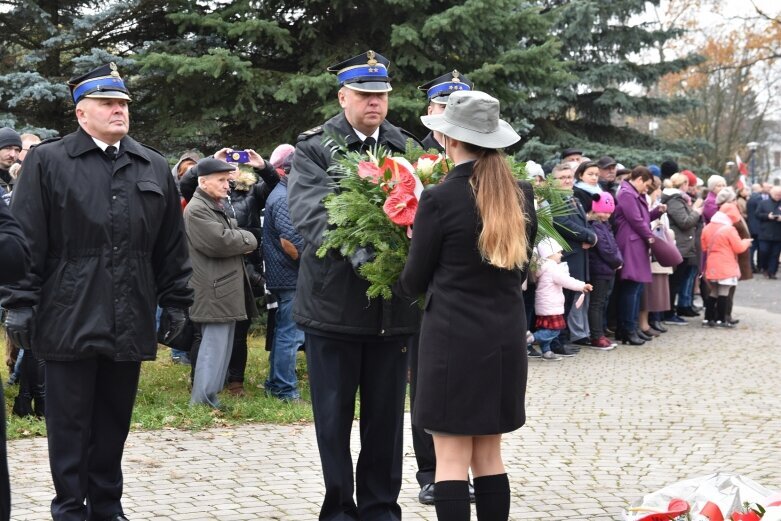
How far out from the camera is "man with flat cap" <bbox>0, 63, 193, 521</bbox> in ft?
16.8

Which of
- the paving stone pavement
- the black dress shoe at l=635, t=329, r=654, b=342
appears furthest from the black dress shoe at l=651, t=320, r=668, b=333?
the paving stone pavement

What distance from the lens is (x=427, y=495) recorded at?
604 cm

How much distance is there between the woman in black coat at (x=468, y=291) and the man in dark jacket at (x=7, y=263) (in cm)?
164

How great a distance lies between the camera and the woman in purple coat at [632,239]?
43.9 ft

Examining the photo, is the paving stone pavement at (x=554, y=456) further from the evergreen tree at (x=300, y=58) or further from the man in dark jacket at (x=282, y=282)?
the evergreen tree at (x=300, y=58)

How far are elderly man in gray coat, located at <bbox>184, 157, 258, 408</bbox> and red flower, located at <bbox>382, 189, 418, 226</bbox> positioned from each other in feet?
12.5

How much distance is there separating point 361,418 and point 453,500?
3.15 ft

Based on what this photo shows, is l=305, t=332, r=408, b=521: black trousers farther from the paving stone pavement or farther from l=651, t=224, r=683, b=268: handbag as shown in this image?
l=651, t=224, r=683, b=268: handbag

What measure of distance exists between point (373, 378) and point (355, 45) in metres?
9.71

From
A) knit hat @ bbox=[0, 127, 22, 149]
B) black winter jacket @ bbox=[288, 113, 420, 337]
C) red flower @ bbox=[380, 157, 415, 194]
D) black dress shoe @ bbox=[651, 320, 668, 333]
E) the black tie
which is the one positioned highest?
knit hat @ bbox=[0, 127, 22, 149]

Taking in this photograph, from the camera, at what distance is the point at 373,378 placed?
17.9 ft

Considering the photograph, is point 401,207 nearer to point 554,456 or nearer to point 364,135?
point 364,135

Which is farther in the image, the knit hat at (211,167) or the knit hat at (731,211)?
the knit hat at (731,211)

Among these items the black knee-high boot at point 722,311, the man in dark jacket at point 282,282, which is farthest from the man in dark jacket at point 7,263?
the black knee-high boot at point 722,311
